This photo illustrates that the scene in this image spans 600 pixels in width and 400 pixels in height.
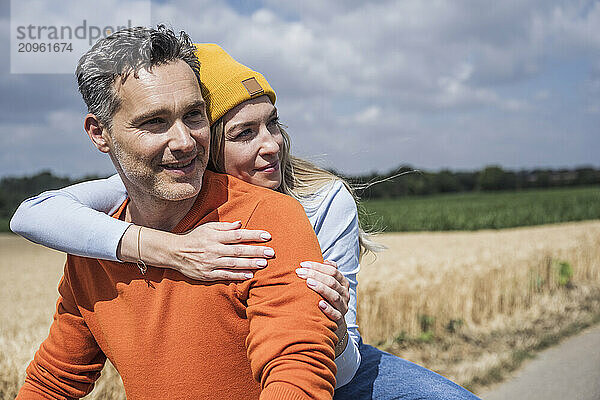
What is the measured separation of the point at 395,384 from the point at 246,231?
0.91 meters

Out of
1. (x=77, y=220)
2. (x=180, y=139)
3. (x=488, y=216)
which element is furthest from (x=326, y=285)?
(x=488, y=216)

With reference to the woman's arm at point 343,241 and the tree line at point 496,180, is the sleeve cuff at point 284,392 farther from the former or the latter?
the tree line at point 496,180

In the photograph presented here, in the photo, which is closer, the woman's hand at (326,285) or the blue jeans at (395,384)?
the woman's hand at (326,285)

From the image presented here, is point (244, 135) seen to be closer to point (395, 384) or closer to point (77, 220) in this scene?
point (77, 220)

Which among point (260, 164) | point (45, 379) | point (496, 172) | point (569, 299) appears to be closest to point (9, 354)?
point (45, 379)

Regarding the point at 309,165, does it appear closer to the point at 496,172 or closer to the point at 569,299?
the point at 569,299

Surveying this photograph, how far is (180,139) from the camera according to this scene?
1.67m

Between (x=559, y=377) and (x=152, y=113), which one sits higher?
(x=152, y=113)

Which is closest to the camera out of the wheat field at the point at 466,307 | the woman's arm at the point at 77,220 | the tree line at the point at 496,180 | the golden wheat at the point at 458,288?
the woman's arm at the point at 77,220

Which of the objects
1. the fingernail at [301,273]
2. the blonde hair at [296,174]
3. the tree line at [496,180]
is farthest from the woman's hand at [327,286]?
the tree line at [496,180]

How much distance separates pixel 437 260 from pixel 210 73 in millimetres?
6006

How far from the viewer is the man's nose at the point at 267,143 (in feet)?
7.81

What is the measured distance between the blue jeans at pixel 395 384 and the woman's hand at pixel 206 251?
2.69 feet

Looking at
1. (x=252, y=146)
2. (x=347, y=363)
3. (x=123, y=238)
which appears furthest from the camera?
(x=252, y=146)
